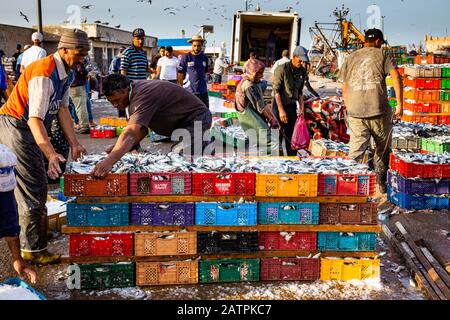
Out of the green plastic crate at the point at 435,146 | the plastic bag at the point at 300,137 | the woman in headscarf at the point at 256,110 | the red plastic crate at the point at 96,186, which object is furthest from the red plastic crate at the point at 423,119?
the red plastic crate at the point at 96,186

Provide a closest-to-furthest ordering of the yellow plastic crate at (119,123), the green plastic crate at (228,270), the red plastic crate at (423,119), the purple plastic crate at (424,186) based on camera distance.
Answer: the green plastic crate at (228,270), the purple plastic crate at (424,186), the red plastic crate at (423,119), the yellow plastic crate at (119,123)

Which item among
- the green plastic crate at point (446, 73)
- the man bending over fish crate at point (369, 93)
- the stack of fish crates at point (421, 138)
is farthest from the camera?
the green plastic crate at point (446, 73)

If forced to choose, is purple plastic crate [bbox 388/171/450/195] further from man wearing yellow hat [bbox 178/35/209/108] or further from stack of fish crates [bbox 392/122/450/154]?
man wearing yellow hat [bbox 178/35/209/108]

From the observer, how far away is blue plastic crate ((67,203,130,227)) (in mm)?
4375

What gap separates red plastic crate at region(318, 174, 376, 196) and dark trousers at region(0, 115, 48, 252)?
2617mm

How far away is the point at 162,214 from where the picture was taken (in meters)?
4.47

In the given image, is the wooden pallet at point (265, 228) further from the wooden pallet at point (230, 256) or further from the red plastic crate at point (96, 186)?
the red plastic crate at point (96, 186)

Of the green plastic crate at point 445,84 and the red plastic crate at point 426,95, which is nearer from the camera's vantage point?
the green plastic crate at point 445,84

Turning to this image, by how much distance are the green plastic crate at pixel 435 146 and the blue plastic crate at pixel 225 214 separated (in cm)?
491

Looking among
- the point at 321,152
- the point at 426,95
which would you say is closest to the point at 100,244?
the point at 321,152

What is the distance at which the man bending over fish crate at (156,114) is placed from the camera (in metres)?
4.41
